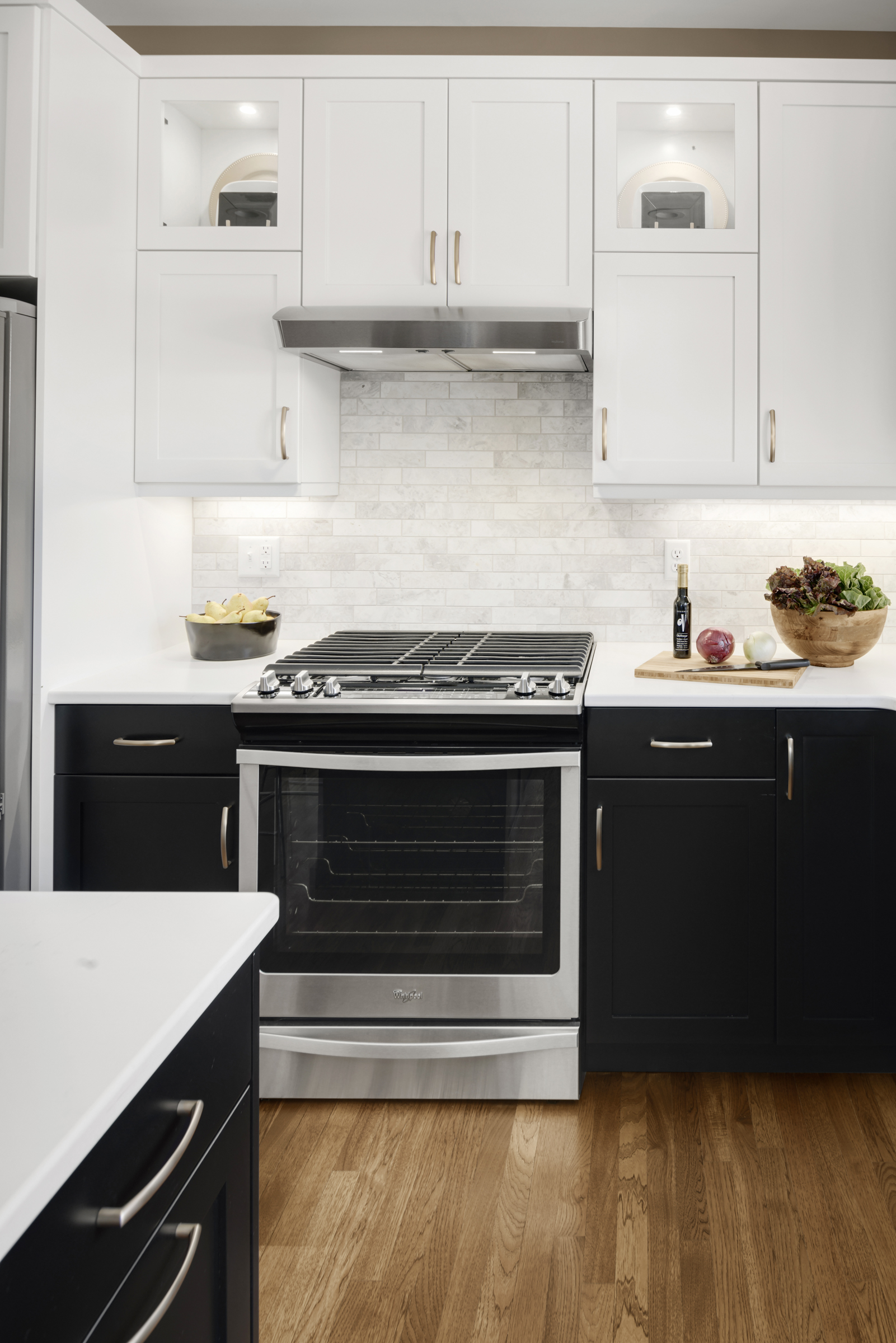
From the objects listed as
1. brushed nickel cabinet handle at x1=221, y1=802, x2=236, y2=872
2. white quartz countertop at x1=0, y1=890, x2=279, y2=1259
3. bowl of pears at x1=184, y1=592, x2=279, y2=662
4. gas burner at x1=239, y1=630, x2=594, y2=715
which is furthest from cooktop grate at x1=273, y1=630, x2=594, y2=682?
white quartz countertop at x1=0, y1=890, x2=279, y2=1259

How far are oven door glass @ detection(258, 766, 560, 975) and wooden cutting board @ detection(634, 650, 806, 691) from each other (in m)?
0.42

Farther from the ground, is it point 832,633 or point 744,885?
point 832,633

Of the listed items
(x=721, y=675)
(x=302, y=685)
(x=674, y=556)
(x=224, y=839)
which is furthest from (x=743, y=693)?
(x=224, y=839)

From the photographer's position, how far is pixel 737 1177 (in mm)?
2172

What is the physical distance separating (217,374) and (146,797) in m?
1.13

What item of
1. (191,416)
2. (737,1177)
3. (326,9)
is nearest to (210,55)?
(326,9)

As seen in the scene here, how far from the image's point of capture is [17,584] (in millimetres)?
2354

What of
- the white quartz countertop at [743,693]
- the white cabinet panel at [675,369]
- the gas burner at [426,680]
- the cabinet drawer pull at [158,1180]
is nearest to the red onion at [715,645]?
the white quartz countertop at [743,693]

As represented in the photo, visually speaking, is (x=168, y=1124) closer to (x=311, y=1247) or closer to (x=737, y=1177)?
(x=311, y=1247)

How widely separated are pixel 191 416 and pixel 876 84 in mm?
1946

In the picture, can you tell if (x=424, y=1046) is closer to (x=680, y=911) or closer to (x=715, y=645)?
(x=680, y=911)

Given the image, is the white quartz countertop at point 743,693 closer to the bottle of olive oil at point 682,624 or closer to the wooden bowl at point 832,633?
the wooden bowl at point 832,633

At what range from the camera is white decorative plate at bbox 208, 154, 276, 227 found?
2.88 meters

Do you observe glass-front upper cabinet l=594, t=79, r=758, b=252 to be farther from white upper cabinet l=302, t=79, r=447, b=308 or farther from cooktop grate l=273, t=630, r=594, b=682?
cooktop grate l=273, t=630, r=594, b=682
